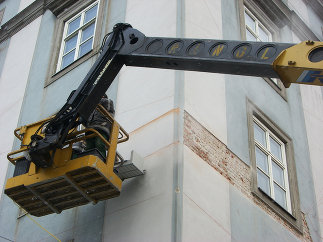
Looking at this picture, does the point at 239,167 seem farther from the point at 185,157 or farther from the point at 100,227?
the point at 100,227

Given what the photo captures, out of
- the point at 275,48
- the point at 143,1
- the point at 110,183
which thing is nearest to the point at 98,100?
the point at 110,183

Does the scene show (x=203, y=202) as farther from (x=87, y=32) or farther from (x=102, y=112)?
(x=87, y=32)

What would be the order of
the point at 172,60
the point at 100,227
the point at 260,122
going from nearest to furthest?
the point at 172,60 < the point at 100,227 < the point at 260,122

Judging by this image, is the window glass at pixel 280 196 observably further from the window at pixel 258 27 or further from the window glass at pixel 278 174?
the window at pixel 258 27

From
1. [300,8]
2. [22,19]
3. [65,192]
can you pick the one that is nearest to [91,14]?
[22,19]

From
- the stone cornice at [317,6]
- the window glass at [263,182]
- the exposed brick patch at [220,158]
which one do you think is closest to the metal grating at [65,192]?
the exposed brick patch at [220,158]

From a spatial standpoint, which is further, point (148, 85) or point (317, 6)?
point (317, 6)

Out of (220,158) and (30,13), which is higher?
(30,13)

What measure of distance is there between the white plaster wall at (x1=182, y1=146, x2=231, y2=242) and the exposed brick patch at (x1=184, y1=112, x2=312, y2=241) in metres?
0.19

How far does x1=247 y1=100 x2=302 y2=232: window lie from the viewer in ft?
39.9

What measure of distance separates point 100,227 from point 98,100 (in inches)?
79.7

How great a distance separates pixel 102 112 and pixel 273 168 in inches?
167

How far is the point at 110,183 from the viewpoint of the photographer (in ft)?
31.9

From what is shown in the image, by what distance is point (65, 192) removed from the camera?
9.98 metres
